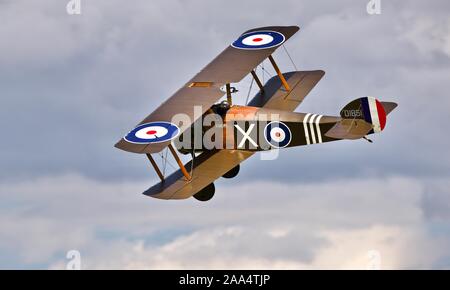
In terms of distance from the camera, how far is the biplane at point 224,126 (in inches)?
1218

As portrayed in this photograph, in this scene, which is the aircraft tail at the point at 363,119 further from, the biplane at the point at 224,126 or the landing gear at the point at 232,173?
the landing gear at the point at 232,173

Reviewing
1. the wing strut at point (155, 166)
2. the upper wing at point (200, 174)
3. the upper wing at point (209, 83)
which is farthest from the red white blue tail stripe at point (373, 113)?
the wing strut at point (155, 166)

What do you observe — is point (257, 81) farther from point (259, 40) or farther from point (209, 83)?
point (209, 83)

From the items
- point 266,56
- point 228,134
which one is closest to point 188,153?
point 228,134

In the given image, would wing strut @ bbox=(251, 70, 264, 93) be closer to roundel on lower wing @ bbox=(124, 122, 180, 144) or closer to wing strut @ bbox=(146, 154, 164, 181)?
roundel on lower wing @ bbox=(124, 122, 180, 144)

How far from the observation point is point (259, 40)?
35.8m

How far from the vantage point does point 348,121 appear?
105 ft

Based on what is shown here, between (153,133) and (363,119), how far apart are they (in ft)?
17.9

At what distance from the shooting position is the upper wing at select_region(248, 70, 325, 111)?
3488 cm

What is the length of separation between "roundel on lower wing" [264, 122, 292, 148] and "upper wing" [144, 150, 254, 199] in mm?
687

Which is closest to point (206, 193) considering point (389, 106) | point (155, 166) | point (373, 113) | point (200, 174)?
point (200, 174)

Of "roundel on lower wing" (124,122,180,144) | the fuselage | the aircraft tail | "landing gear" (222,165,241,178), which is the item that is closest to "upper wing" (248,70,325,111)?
the fuselage

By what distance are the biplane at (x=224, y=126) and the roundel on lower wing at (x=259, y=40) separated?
249 millimetres

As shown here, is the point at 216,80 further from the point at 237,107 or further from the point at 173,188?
the point at 173,188
